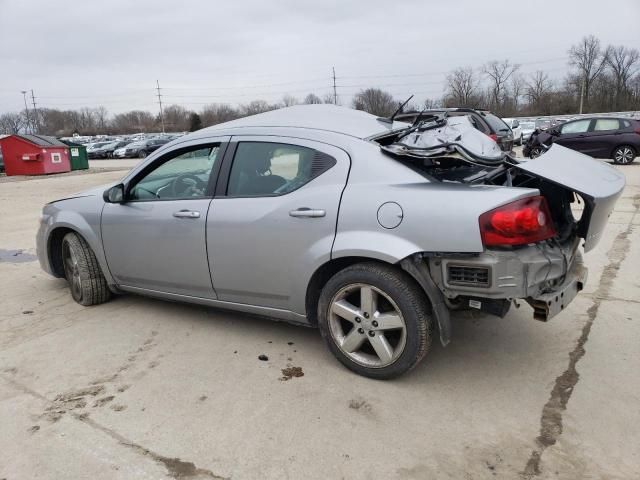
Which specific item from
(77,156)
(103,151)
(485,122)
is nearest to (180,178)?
(485,122)

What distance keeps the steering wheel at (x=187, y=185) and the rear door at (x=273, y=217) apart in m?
0.24

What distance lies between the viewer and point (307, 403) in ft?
9.64

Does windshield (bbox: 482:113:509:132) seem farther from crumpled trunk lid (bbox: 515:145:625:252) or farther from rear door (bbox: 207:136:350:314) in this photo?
rear door (bbox: 207:136:350:314)

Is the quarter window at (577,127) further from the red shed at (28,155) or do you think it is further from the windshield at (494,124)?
the red shed at (28,155)

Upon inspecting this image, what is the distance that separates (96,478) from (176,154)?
2.39 meters

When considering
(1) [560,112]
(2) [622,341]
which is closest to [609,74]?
(1) [560,112]

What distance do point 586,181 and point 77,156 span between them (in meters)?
25.8

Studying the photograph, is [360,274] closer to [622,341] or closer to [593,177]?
[593,177]

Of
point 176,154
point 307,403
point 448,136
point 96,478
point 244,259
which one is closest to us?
point 96,478

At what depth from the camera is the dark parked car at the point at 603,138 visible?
1575 cm

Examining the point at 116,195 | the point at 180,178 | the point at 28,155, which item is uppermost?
the point at 28,155

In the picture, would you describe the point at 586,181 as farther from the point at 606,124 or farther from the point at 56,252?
the point at 606,124

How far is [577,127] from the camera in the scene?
53.7 feet

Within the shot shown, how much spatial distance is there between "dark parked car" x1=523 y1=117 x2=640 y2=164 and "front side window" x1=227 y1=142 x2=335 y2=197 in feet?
46.3
